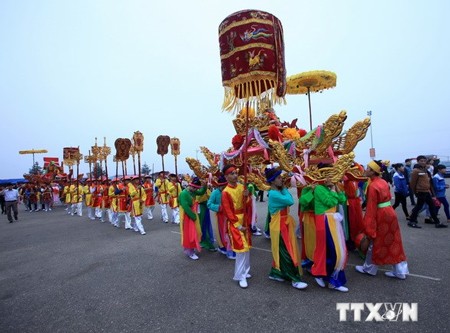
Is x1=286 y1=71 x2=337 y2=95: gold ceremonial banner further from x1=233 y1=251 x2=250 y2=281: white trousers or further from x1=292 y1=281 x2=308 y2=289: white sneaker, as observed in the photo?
x1=292 y1=281 x2=308 y2=289: white sneaker

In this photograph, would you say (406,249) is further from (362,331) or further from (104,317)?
(104,317)

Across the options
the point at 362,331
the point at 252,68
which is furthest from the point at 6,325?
the point at 252,68

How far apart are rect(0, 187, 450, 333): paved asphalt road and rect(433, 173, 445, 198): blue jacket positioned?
142cm

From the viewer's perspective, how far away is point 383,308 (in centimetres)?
290

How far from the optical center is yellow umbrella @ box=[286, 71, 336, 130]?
7.70 metres

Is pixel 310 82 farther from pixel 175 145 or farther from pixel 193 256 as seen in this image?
pixel 193 256

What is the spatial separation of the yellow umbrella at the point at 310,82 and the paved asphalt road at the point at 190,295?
5025 millimetres

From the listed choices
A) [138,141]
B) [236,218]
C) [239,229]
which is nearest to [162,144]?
[138,141]

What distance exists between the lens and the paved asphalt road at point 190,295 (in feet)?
9.12

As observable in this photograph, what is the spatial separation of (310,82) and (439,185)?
15.4 ft

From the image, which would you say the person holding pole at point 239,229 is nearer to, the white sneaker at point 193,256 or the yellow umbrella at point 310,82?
the white sneaker at point 193,256

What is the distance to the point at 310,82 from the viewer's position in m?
7.96

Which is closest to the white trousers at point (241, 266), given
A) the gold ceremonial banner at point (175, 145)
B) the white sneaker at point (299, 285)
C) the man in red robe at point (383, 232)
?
the white sneaker at point (299, 285)

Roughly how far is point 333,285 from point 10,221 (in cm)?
1461
